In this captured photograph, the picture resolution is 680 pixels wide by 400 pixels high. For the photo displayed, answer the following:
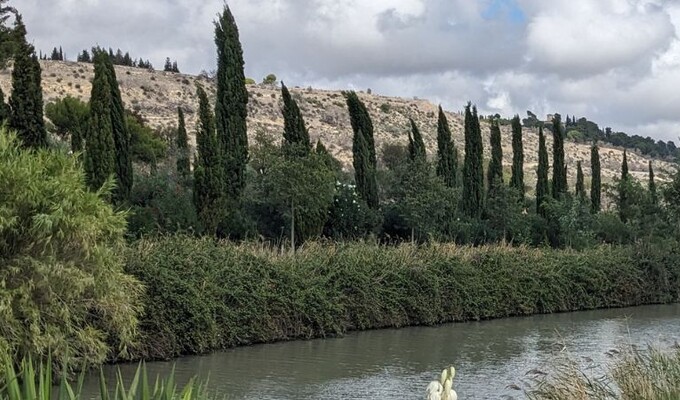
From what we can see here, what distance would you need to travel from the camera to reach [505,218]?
41625 millimetres

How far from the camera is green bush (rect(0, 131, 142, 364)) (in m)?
14.7

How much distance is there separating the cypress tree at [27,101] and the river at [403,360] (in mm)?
8894

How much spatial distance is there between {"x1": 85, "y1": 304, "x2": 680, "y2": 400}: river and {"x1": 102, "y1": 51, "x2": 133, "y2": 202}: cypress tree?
9.48 meters

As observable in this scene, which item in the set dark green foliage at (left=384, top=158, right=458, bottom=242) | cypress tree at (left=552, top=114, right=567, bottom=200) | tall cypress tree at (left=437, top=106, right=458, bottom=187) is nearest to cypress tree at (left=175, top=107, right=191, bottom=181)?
dark green foliage at (left=384, top=158, right=458, bottom=242)

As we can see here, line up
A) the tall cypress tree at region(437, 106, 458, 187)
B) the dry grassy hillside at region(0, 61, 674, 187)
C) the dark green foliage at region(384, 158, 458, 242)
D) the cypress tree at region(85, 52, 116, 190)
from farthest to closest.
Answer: the dry grassy hillside at region(0, 61, 674, 187)
the tall cypress tree at region(437, 106, 458, 187)
the dark green foliage at region(384, 158, 458, 242)
the cypress tree at region(85, 52, 116, 190)

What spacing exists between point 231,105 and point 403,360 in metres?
15.8

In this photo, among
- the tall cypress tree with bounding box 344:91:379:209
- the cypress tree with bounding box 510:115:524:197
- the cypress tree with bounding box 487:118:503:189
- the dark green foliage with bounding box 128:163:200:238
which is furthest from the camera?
the cypress tree with bounding box 510:115:524:197

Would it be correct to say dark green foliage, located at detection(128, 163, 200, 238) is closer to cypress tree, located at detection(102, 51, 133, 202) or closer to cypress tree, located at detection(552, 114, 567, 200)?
cypress tree, located at detection(102, 51, 133, 202)

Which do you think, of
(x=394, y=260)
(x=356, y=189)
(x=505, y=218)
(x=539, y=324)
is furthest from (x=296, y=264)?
(x=505, y=218)

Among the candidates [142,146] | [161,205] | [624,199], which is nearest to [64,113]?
[142,146]

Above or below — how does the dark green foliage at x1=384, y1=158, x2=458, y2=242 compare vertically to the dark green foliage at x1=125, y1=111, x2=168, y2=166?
below

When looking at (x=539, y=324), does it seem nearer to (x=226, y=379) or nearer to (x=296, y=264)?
(x=296, y=264)

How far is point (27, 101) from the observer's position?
24.8m

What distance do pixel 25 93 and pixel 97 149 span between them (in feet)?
11.4
